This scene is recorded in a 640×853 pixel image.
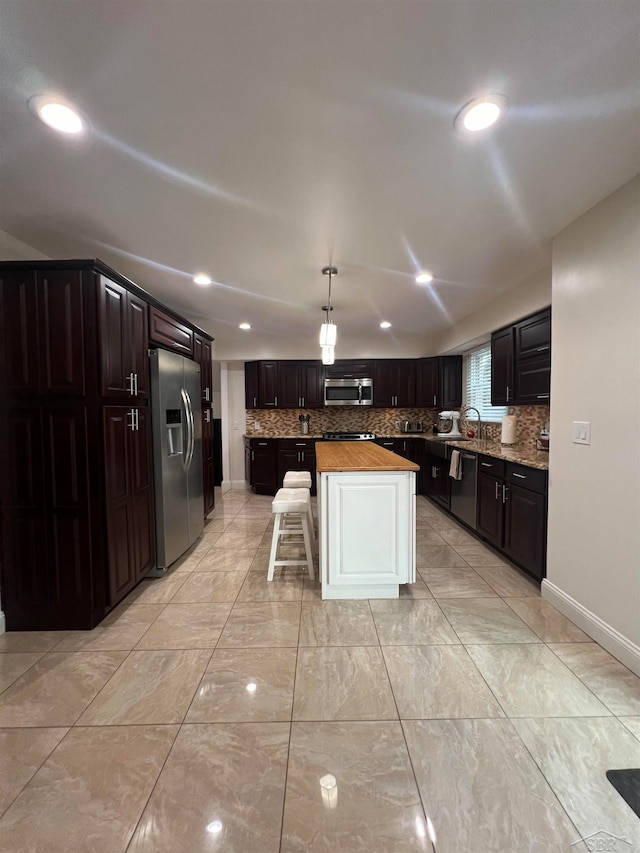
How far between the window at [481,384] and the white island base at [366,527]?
7.95 ft

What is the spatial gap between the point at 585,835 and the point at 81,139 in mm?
3069

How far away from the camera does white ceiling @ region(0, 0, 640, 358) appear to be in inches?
41.8

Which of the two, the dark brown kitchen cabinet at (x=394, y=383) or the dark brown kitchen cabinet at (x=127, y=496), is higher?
the dark brown kitchen cabinet at (x=394, y=383)

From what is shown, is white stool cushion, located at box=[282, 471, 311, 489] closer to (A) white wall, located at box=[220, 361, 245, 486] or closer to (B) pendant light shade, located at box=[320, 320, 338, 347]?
(B) pendant light shade, located at box=[320, 320, 338, 347]

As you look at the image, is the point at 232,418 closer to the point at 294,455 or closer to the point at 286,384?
the point at 286,384

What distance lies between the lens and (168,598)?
252cm

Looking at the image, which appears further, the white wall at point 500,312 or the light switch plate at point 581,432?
the white wall at point 500,312

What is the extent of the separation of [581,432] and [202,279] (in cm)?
309

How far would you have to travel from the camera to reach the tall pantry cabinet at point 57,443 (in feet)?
6.58

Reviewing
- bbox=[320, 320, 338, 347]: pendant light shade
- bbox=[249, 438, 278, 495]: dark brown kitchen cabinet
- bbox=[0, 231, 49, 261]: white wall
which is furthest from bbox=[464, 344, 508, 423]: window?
bbox=[0, 231, 49, 261]: white wall

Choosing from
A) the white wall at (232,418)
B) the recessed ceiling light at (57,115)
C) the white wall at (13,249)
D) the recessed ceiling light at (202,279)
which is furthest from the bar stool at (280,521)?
the white wall at (232,418)

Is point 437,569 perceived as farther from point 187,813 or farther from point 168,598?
point 187,813

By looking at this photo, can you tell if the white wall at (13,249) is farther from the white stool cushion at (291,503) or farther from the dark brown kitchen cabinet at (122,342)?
the white stool cushion at (291,503)

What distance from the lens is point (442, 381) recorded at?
5.52 meters
